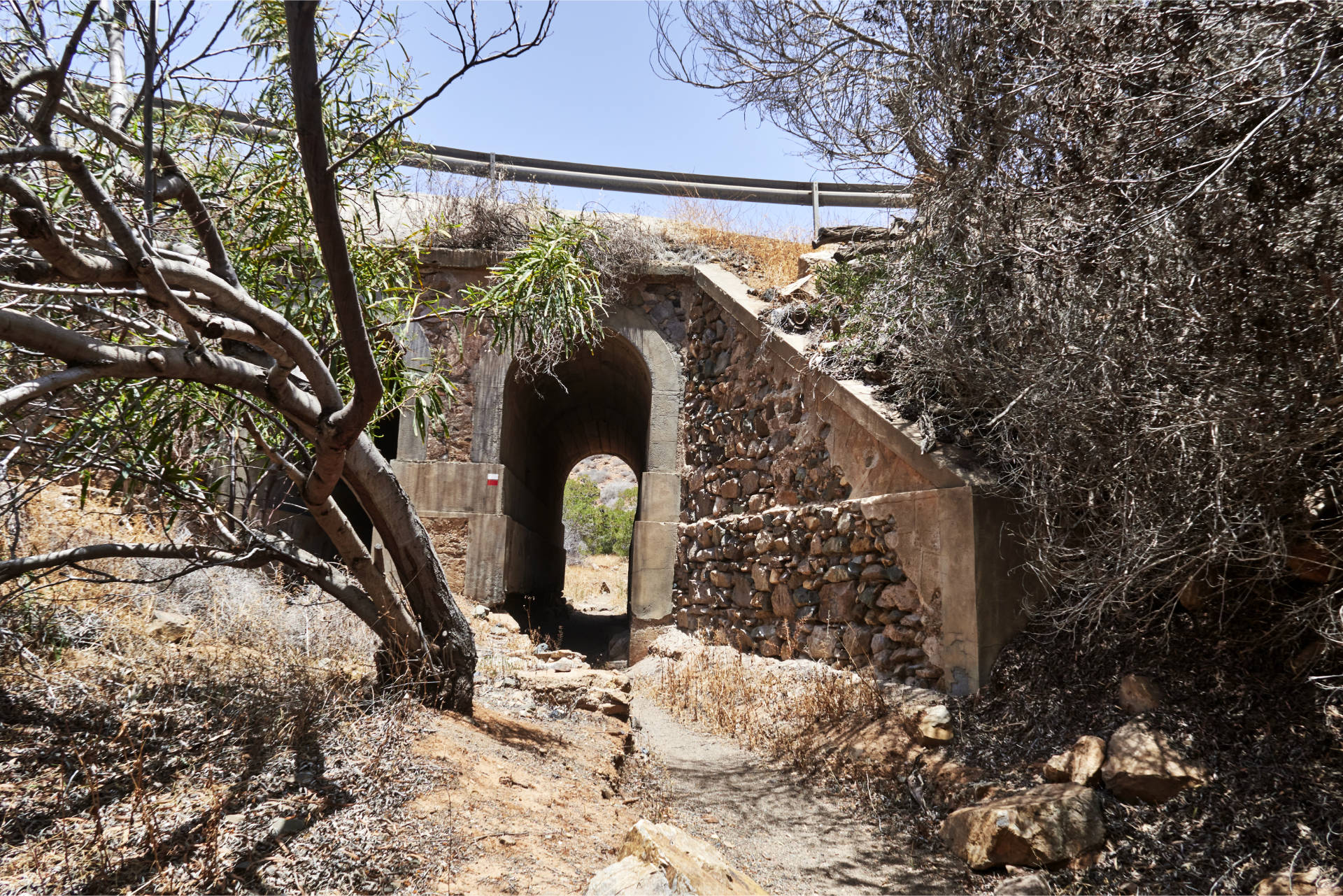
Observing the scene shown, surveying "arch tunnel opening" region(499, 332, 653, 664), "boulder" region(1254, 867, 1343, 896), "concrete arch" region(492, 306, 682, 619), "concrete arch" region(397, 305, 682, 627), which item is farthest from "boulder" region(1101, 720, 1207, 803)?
"concrete arch" region(397, 305, 682, 627)

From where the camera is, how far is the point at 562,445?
48.6 ft

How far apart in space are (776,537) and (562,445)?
806cm

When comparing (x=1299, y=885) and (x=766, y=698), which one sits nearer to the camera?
(x=1299, y=885)

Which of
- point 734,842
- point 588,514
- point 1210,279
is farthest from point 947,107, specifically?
point 588,514

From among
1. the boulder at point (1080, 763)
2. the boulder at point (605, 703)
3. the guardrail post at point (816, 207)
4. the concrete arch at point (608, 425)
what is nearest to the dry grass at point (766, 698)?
the boulder at point (605, 703)

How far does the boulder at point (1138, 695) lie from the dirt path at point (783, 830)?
1.23m

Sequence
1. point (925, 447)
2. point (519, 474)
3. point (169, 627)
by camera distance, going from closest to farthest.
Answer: point (169, 627) → point (925, 447) → point (519, 474)

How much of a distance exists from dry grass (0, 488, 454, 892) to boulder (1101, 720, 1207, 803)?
119 inches

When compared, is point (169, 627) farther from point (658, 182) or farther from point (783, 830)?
point (658, 182)

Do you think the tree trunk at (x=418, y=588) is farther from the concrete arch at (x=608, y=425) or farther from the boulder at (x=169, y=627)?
the concrete arch at (x=608, y=425)

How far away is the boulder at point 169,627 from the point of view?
14.9 feet

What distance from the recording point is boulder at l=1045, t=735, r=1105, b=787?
12.8 ft

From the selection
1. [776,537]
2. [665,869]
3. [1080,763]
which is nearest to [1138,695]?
[1080,763]

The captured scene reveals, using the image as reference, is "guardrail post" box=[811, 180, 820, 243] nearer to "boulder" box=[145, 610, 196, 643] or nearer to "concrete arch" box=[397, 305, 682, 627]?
"concrete arch" box=[397, 305, 682, 627]
